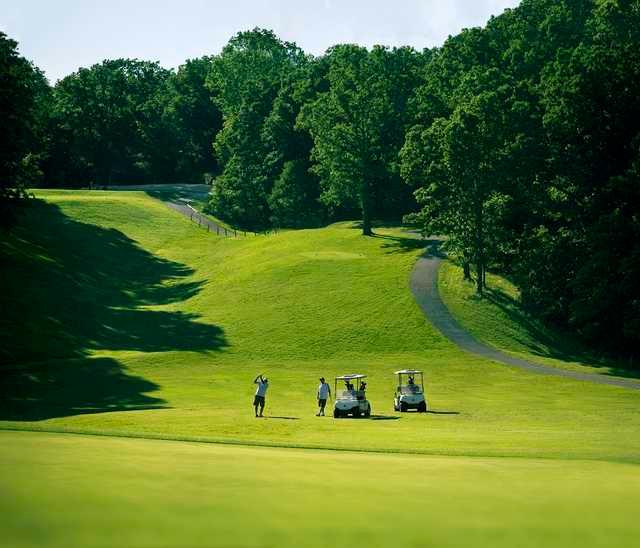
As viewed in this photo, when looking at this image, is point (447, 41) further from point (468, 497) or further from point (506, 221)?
point (468, 497)

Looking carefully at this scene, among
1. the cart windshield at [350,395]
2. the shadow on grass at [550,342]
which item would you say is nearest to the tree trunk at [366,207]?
the shadow on grass at [550,342]

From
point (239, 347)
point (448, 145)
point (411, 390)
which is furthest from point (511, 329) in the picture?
Result: point (411, 390)

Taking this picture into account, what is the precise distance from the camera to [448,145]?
8806cm

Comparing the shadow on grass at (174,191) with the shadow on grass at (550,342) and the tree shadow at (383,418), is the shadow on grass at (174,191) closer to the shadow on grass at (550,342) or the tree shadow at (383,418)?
the shadow on grass at (550,342)

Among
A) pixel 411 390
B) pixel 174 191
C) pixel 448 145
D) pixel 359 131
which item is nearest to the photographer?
pixel 411 390

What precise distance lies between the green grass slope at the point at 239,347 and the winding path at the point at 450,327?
5.23 ft

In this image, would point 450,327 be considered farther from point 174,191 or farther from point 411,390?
point 174,191

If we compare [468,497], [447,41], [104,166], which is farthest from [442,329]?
[104,166]

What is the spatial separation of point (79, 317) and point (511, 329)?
40.6 metres

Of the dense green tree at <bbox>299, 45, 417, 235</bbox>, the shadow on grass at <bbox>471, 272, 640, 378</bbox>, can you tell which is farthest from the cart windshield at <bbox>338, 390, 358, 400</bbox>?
the dense green tree at <bbox>299, 45, 417, 235</bbox>

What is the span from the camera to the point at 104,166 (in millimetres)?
176125

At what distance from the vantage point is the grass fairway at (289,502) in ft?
36.1

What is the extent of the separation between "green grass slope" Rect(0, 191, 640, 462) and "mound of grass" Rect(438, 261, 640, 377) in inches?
193

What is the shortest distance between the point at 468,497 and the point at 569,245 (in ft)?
227
